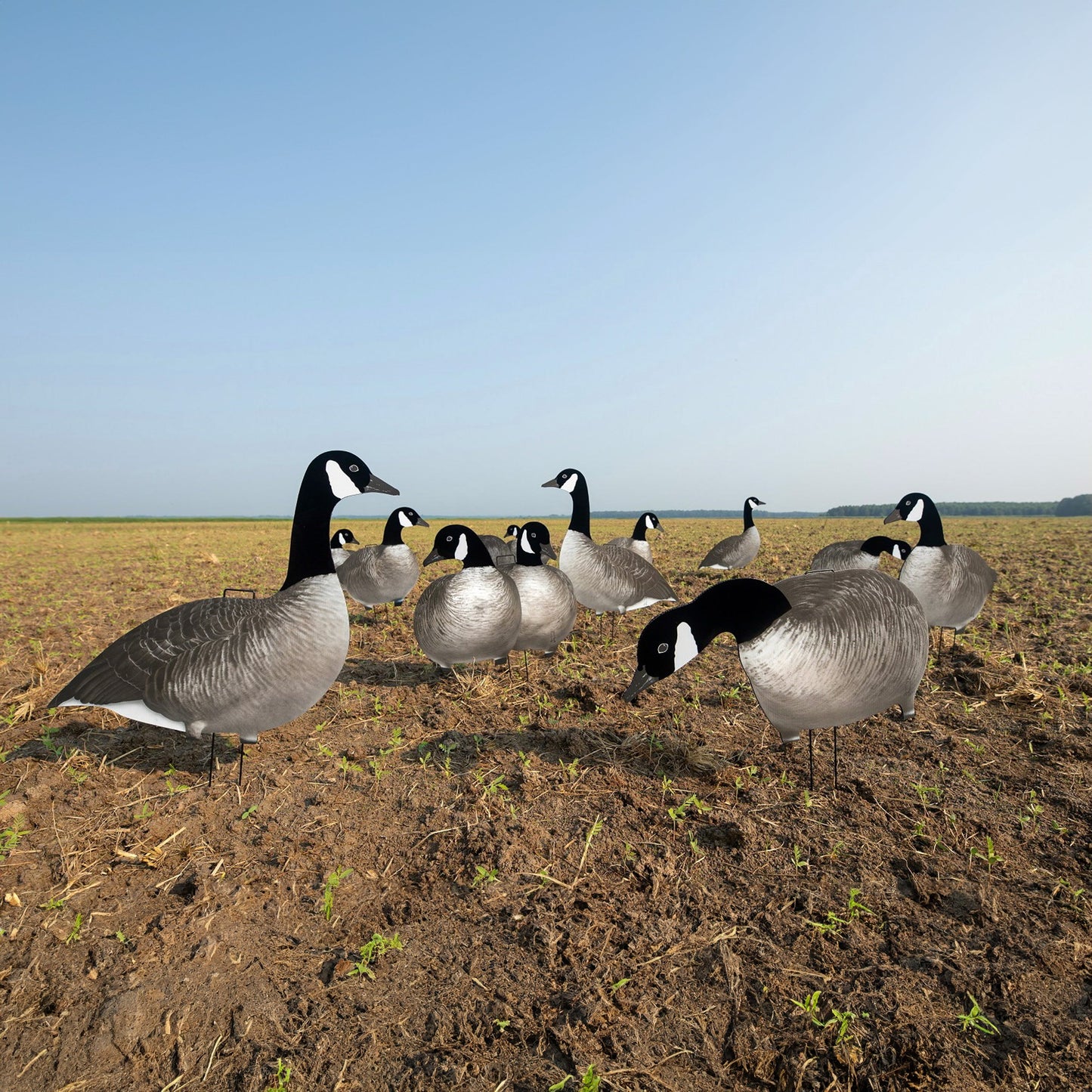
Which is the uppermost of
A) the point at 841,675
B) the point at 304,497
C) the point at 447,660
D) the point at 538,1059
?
the point at 304,497

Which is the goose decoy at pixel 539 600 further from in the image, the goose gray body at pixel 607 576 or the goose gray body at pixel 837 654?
the goose gray body at pixel 837 654

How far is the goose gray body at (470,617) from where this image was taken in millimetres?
7754

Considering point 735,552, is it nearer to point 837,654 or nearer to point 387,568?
point 387,568

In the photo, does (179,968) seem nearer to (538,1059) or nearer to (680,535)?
(538,1059)

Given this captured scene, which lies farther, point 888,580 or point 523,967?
point 888,580

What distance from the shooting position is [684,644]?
5074 millimetres

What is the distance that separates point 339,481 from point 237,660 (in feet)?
5.81

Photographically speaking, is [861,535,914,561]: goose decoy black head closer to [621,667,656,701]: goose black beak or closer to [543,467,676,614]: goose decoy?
[543,467,676,614]: goose decoy

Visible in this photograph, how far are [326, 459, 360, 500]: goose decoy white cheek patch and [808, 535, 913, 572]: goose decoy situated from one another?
763 centimetres

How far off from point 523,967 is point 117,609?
14014 millimetres

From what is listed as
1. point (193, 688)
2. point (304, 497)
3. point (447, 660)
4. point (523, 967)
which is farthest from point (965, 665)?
point (193, 688)

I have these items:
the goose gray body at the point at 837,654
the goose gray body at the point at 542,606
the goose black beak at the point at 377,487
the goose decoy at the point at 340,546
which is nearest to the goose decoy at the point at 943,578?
the goose gray body at the point at 837,654

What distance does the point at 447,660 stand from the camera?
8.27 metres

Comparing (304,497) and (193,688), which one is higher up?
(304,497)
